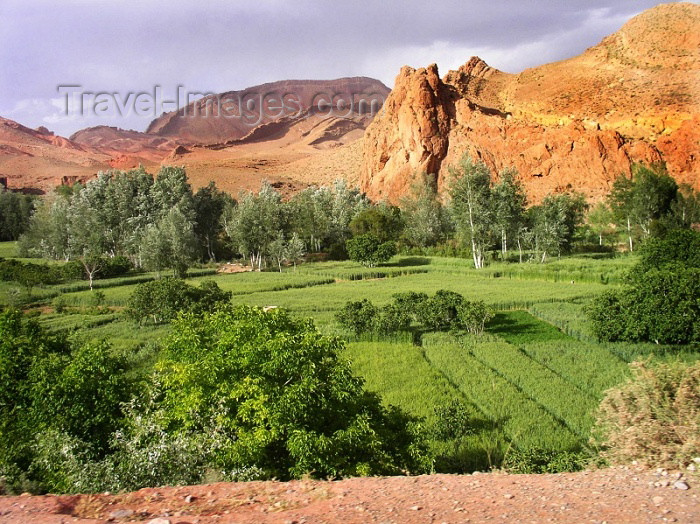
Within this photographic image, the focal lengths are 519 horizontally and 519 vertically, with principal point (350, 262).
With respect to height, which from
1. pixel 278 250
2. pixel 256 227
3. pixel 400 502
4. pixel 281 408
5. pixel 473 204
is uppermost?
pixel 473 204

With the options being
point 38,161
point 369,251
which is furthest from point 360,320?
point 38,161

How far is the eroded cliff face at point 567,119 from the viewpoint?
260 ft

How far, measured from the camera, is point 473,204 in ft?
180

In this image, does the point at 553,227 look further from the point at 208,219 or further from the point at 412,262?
the point at 208,219

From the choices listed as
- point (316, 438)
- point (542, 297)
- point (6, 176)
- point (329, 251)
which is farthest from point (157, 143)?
point (316, 438)

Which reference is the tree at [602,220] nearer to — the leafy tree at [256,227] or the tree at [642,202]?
the tree at [642,202]

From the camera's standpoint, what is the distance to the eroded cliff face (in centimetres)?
7938

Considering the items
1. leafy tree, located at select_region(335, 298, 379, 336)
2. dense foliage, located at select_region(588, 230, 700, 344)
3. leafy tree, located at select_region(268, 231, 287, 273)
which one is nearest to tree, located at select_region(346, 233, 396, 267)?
leafy tree, located at select_region(268, 231, 287, 273)

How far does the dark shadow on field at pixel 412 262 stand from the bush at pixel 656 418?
47030 millimetres

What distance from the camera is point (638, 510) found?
20.7 ft

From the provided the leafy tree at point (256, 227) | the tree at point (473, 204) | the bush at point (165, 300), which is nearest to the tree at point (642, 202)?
the tree at point (473, 204)

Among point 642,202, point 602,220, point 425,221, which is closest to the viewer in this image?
point 642,202

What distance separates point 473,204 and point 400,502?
50.5 m

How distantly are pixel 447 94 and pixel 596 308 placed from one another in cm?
8034
